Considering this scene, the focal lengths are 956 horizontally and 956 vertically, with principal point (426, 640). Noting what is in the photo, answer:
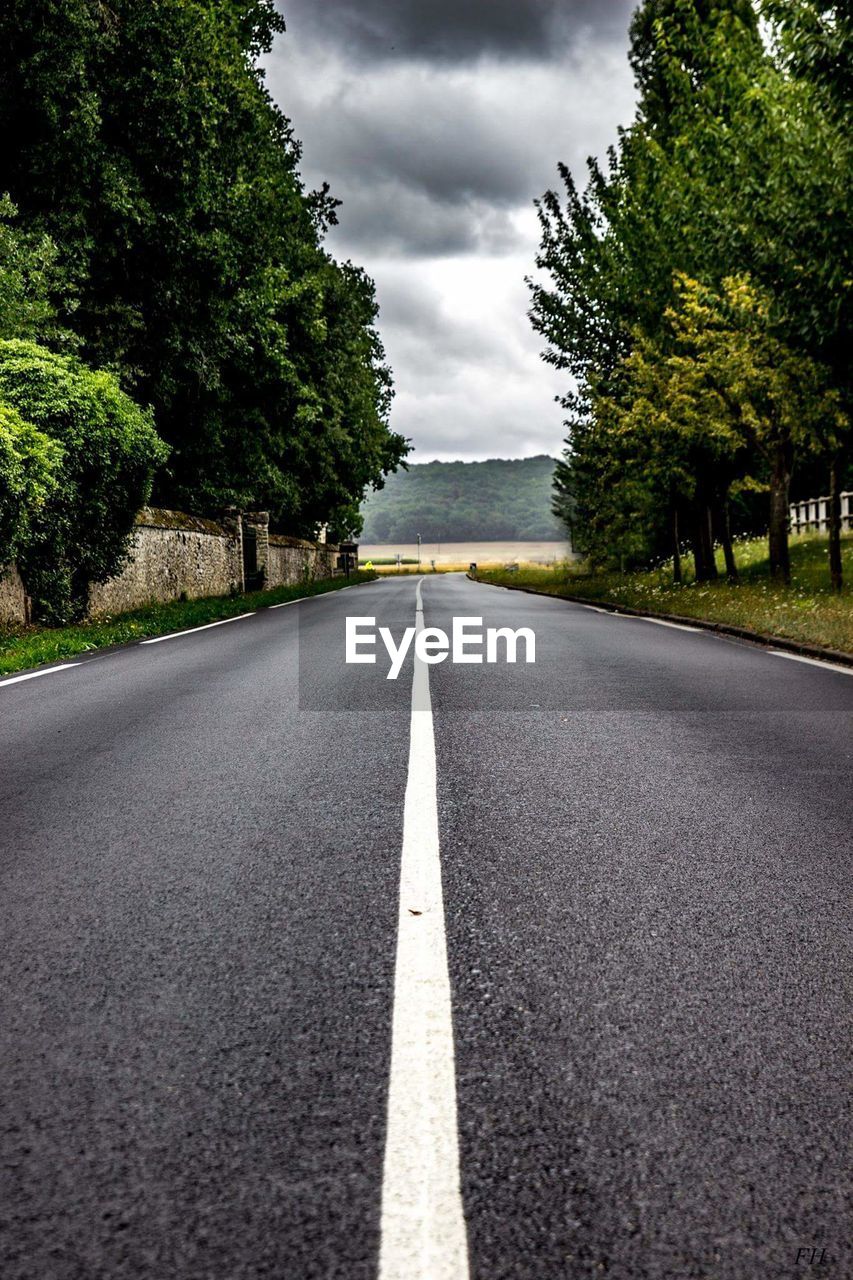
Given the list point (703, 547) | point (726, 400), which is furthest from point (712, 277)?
point (703, 547)

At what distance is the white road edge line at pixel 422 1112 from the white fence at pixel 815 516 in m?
33.5

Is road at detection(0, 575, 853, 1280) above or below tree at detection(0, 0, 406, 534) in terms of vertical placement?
below

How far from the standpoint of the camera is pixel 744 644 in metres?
12.9

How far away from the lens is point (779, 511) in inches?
886

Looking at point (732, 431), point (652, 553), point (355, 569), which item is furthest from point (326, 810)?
point (355, 569)

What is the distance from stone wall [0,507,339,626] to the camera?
1820cm

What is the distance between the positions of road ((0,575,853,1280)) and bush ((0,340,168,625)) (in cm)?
1012

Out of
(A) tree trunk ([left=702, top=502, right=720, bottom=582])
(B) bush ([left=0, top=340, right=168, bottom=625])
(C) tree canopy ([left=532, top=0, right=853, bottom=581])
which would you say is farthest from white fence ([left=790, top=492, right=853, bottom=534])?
(B) bush ([left=0, top=340, right=168, bottom=625])

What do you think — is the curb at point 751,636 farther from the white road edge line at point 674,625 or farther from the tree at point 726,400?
the tree at point 726,400

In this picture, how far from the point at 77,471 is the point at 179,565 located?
838cm

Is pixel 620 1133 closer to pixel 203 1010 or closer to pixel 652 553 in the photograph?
pixel 203 1010

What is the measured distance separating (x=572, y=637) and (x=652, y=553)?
33.9 meters

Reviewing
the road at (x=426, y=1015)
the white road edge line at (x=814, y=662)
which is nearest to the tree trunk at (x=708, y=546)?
the white road edge line at (x=814, y=662)

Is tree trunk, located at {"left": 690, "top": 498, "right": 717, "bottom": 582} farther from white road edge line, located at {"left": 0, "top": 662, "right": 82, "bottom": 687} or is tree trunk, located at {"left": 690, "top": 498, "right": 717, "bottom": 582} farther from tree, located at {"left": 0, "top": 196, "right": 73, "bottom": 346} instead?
white road edge line, located at {"left": 0, "top": 662, "right": 82, "bottom": 687}
